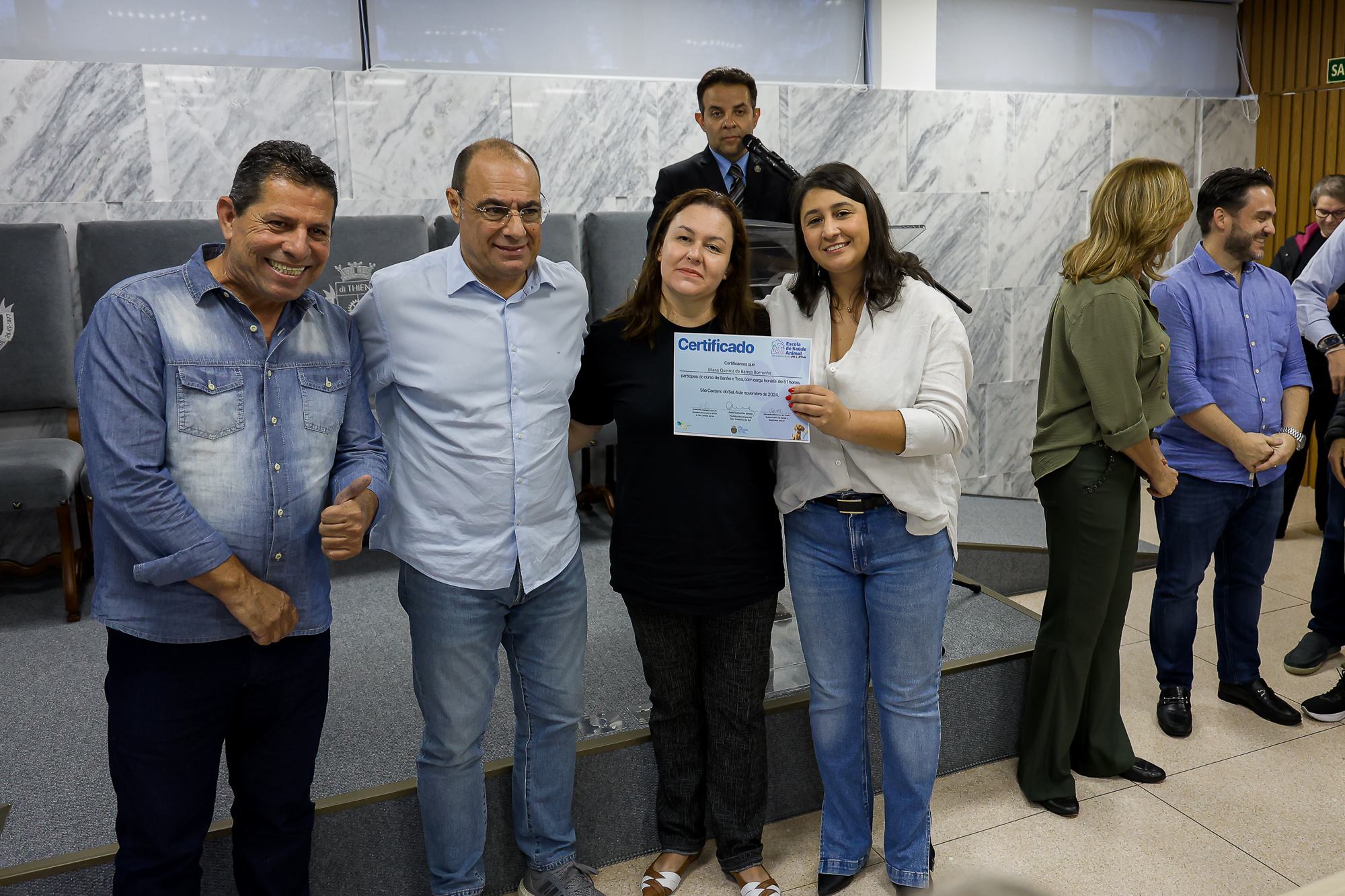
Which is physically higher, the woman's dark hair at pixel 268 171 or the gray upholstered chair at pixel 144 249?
the gray upholstered chair at pixel 144 249

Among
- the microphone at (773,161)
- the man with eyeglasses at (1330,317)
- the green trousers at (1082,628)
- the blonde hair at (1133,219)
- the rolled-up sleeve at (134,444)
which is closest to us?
the rolled-up sleeve at (134,444)

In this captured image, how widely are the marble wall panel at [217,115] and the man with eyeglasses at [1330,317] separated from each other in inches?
169

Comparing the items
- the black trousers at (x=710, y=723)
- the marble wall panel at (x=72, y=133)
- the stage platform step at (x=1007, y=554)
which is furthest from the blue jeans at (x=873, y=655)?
the marble wall panel at (x=72, y=133)

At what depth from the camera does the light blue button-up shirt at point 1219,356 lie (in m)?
2.88

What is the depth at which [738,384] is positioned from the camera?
1.97m

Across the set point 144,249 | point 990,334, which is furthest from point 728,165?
point 990,334

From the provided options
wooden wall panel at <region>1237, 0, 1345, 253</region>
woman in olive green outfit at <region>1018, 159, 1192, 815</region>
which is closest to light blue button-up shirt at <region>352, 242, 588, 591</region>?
woman in olive green outfit at <region>1018, 159, 1192, 815</region>

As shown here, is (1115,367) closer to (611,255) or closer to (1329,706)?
(1329,706)

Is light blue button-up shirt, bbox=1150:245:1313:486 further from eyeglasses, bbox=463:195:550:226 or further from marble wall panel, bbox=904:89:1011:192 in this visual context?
marble wall panel, bbox=904:89:1011:192

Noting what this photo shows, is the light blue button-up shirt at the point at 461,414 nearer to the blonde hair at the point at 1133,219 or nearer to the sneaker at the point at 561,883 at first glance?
the sneaker at the point at 561,883

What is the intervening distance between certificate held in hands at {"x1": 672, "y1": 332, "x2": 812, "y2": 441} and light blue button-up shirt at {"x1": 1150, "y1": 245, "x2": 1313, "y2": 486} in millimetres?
1529

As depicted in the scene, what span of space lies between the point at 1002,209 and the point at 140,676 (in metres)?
5.24

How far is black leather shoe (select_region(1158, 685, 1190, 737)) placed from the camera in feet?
9.97

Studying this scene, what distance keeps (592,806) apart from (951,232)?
418cm
